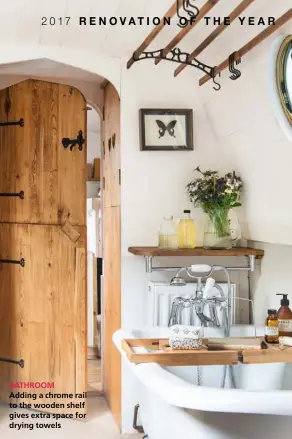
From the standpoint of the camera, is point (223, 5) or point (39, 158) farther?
point (39, 158)

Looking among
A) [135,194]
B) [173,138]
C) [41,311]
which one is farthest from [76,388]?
[173,138]

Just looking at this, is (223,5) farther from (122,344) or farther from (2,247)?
(2,247)

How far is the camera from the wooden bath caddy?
249 centimetres

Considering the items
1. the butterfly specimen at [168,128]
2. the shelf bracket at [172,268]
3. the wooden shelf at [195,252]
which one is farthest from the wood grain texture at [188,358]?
the butterfly specimen at [168,128]

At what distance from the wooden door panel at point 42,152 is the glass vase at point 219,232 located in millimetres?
948

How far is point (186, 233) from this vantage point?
11.6 feet

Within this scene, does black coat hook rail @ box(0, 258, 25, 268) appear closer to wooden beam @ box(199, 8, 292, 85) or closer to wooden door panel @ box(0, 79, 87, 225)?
wooden door panel @ box(0, 79, 87, 225)

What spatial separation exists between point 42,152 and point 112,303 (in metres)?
1.05

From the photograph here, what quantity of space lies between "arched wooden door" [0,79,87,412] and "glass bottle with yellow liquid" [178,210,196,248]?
779 millimetres

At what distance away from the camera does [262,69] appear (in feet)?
9.18

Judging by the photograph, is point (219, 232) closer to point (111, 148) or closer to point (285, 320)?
point (285, 320)

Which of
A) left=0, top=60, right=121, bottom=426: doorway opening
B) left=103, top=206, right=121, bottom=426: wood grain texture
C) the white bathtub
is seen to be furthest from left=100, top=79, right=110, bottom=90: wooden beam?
the white bathtub

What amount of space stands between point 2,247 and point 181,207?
1.22m

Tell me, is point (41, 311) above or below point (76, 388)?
above
